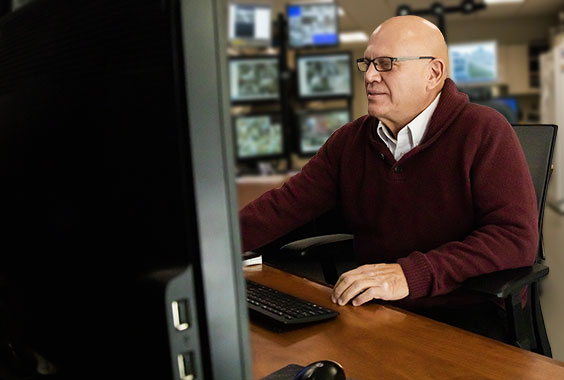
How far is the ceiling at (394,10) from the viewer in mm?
8578

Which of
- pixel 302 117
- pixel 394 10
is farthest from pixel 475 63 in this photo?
pixel 302 117

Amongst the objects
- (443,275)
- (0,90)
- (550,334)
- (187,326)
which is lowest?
(550,334)

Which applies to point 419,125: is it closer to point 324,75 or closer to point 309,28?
point 324,75

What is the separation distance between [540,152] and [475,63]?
17.6 ft

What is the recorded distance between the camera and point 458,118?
1.36 m

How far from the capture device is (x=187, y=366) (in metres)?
0.38

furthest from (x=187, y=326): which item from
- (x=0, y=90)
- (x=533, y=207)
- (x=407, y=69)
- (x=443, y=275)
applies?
(x=407, y=69)

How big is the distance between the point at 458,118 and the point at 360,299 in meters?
0.54

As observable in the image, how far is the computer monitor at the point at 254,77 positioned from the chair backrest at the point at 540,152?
2.50m

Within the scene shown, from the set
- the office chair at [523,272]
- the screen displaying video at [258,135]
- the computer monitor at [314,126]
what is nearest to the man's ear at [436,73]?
the office chair at [523,272]

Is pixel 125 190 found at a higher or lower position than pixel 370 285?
higher

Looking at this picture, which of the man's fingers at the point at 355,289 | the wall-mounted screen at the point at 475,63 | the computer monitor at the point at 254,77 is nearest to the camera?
the man's fingers at the point at 355,289

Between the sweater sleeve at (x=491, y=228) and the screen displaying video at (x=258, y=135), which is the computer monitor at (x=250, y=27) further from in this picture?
the sweater sleeve at (x=491, y=228)

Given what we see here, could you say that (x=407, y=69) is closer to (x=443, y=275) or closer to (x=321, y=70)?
(x=443, y=275)
